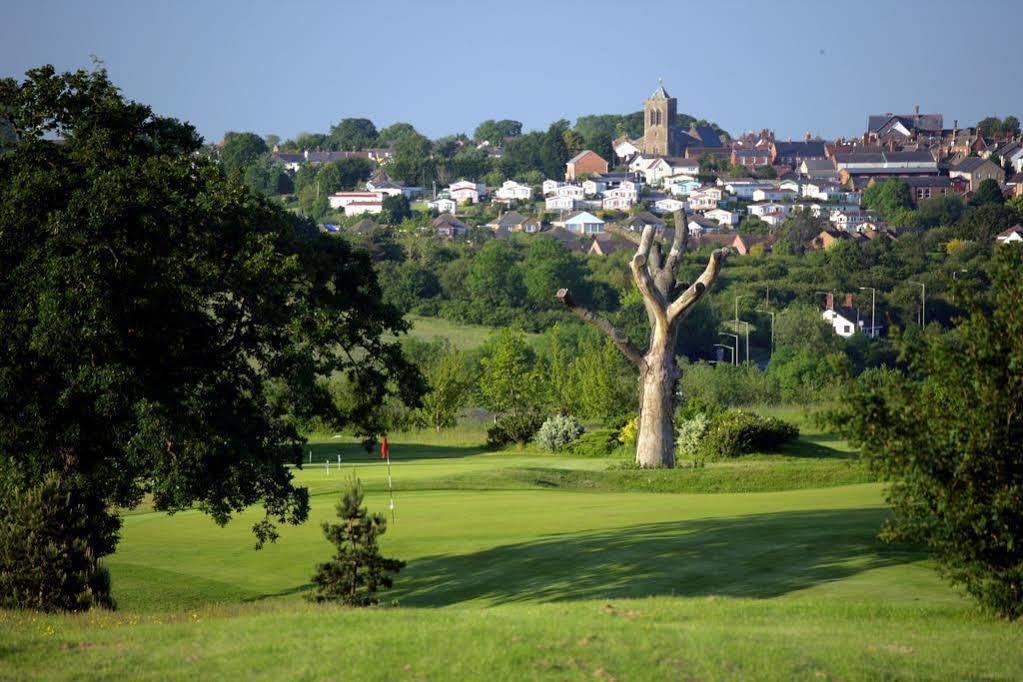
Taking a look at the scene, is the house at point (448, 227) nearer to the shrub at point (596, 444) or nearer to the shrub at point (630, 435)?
the shrub at point (596, 444)

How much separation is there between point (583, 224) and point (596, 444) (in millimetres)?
146952

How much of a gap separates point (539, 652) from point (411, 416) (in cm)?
5189

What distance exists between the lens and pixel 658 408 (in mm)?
37656

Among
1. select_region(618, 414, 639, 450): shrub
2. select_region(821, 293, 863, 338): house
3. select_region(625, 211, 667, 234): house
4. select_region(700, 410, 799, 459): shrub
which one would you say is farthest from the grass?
select_region(625, 211, 667, 234): house

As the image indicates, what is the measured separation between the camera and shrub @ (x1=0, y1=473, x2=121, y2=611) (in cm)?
1894

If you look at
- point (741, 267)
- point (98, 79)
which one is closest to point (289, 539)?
point (98, 79)

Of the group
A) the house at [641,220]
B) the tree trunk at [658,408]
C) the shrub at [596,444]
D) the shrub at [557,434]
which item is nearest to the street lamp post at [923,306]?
the house at [641,220]

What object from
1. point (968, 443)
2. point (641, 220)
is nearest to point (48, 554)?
point (968, 443)

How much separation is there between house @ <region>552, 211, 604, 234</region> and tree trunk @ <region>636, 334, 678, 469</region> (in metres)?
150

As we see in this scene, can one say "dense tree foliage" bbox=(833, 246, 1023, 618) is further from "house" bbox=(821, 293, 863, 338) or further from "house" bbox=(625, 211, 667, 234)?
"house" bbox=(625, 211, 667, 234)

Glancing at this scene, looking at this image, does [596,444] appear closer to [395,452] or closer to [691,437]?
[691,437]

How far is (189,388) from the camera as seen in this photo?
21328mm

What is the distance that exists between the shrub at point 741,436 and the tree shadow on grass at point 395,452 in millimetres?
10918

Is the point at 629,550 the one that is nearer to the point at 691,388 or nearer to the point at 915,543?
the point at 915,543
